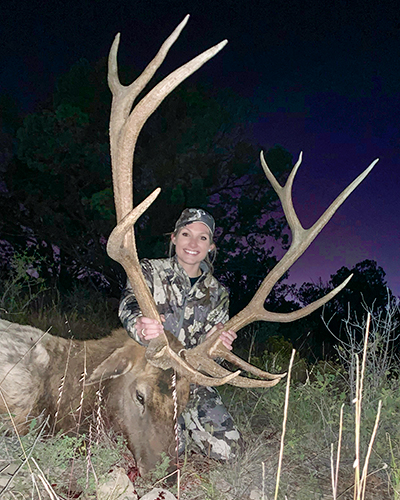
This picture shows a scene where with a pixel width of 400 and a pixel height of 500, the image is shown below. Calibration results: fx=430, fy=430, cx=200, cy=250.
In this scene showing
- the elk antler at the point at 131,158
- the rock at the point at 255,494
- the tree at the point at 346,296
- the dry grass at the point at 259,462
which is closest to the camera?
the elk antler at the point at 131,158

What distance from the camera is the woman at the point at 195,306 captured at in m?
3.38

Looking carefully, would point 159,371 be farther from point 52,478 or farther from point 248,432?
point 248,432

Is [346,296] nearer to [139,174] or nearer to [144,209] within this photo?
[139,174]

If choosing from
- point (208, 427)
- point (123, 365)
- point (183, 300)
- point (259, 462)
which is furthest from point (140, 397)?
point (183, 300)

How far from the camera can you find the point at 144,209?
7.43 feet

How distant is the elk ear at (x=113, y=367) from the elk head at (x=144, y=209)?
21 centimetres

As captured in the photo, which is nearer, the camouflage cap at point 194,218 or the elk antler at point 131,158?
the elk antler at point 131,158

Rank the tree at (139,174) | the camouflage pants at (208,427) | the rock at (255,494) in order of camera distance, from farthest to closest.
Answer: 1. the tree at (139,174)
2. the camouflage pants at (208,427)
3. the rock at (255,494)

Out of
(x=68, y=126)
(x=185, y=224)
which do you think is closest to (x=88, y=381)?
(x=185, y=224)

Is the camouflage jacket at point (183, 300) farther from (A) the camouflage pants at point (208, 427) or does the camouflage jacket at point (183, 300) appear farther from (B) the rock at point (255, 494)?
(B) the rock at point (255, 494)

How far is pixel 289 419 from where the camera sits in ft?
13.3

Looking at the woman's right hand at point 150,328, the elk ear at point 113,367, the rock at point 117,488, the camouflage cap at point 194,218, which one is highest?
the camouflage cap at point 194,218

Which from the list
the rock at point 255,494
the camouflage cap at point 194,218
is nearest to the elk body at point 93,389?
the rock at point 255,494

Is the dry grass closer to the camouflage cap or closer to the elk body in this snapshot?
the elk body
